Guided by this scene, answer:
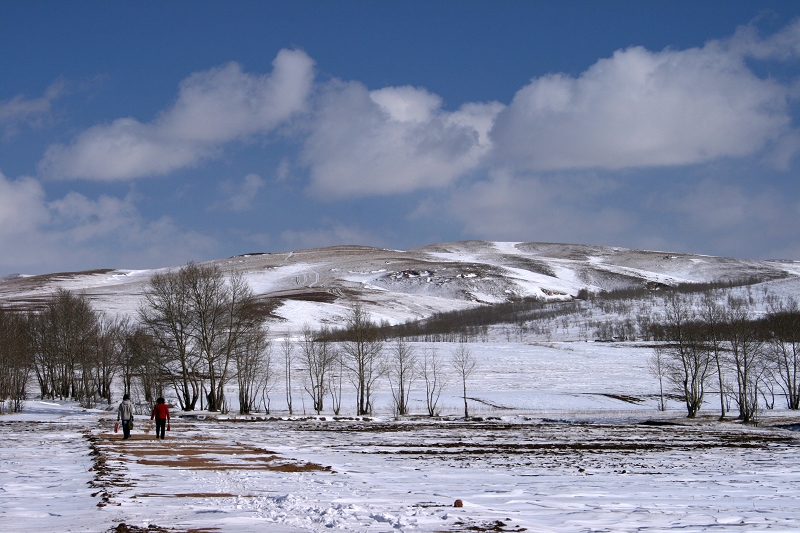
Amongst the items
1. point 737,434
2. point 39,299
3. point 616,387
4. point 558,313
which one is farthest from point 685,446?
point 39,299

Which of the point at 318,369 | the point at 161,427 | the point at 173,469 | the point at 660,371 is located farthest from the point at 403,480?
the point at 660,371

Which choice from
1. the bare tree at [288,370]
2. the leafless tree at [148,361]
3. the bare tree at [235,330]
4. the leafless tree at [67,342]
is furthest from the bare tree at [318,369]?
the leafless tree at [67,342]

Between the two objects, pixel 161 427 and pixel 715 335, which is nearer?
pixel 161 427

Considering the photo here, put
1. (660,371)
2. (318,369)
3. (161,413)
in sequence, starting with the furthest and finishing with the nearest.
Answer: (318,369), (660,371), (161,413)

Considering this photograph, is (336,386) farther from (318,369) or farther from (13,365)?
(13,365)

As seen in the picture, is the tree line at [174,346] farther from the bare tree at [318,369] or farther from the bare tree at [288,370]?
the bare tree at [288,370]

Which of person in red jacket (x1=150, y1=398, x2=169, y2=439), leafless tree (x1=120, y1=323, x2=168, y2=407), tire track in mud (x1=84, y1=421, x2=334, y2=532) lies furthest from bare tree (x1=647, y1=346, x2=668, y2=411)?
tire track in mud (x1=84, y1=421, x2=334, y2=532)

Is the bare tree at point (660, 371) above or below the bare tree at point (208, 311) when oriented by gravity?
below

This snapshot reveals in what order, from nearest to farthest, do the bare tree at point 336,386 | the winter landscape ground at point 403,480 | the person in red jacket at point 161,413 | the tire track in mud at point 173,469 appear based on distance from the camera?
1. the winter landscape ground at point 403,480
2. the tire track in mud at point 173,469
3. the person in red jacket at point 161,413
4. the bare tree at point 336,386

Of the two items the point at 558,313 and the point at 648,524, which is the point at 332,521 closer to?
the point at 648,524

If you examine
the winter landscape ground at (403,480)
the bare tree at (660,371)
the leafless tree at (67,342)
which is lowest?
the bare tree at (660,371)

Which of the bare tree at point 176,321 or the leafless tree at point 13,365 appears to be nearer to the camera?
the bare tree at point 176,321

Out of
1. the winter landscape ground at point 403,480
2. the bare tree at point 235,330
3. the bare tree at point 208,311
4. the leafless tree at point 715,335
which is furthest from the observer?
the leafless tree at point 715,335

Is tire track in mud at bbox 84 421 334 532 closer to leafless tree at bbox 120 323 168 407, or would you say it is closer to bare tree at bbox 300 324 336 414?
leafless tree at bbox 120 323 168 407
